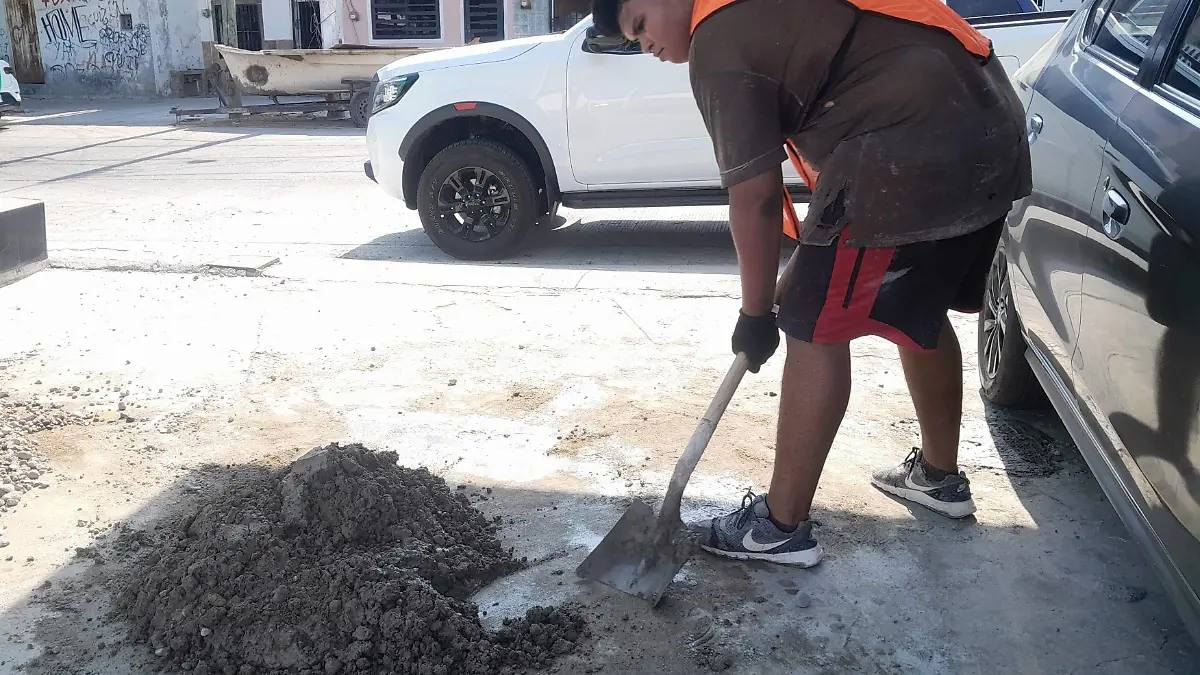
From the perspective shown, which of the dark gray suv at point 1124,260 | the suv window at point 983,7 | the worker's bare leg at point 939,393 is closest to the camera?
the dark gray suv at point 1124,260

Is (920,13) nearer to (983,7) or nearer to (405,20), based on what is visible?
(983,7)

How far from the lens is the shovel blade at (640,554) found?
9.14 ft

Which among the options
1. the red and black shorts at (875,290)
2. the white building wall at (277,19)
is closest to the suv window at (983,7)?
the red and black shorts at (875,290)

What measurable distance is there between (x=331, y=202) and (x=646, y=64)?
4.00 meters

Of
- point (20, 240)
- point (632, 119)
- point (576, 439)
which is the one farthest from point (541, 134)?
point (576, 439)

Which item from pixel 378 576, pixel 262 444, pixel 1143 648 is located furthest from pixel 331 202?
pixel 1143 648

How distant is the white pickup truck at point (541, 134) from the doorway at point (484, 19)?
16.6m

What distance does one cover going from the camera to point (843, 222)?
255 cm

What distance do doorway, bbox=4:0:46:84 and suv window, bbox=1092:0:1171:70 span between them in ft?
90.7

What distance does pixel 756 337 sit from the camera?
8.99ft

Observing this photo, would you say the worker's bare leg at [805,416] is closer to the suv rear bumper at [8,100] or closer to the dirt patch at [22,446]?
the dirt patch at [22,446]

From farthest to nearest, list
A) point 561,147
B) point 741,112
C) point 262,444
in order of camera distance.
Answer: point 561,147
point 262,444
point 741,112

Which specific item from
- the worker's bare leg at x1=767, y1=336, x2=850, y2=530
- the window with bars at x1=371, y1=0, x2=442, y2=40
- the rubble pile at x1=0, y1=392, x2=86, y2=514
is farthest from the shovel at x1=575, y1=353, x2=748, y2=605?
the window with bars at x1=371, y1=0, x2=442, y2=40

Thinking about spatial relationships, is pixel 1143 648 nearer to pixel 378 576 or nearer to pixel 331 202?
pixel 378 576
